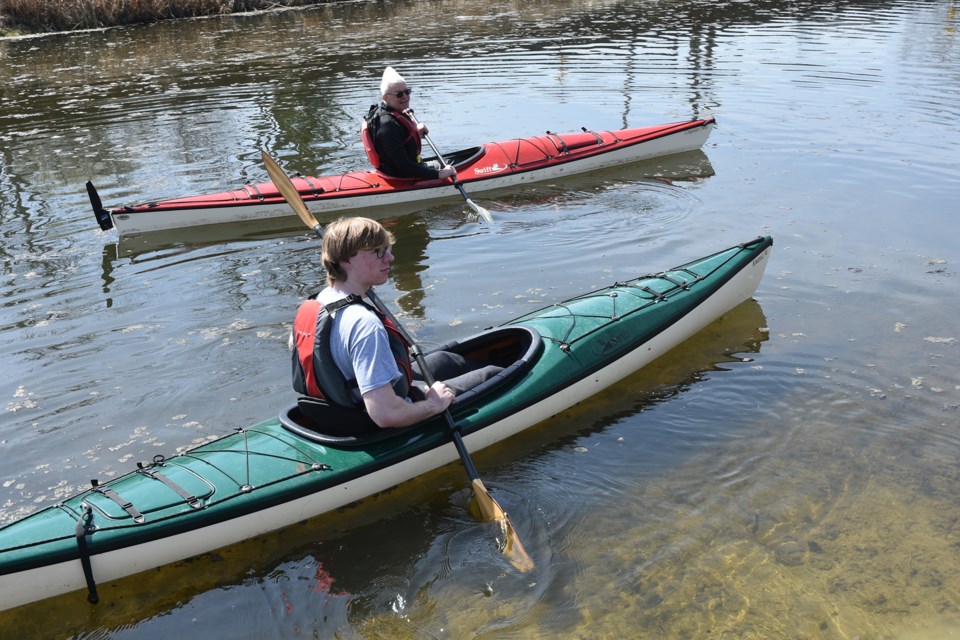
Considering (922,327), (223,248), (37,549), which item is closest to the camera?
(37,549)

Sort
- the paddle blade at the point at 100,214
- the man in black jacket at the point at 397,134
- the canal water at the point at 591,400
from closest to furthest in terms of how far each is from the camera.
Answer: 1. the canal water at the point at 591,400
2. the paddle blade at the point at 100,214
3. the man in black jacket at the point at 397,134

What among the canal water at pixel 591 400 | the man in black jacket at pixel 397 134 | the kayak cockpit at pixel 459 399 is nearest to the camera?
the canal water at pixel 591 400

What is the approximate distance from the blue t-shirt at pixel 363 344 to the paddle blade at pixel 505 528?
77 centimetres

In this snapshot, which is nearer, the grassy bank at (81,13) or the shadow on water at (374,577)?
the shadow on water at (374,577)

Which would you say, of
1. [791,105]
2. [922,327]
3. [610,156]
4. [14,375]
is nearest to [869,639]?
[922,327]

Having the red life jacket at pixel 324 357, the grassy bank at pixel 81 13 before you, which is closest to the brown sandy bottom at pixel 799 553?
the red life jacket at pixel 324 357

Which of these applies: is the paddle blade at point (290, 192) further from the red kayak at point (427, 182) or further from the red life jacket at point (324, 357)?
the red life jacket at point (324, 357)

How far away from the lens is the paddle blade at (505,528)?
3.68 metres

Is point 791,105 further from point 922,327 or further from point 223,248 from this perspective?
point 223,248

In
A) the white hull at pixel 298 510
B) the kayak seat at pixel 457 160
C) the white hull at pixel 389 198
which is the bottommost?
the white hull at pixel 298 510

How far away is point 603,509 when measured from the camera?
4051mm

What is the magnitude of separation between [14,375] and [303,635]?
3.05 metres

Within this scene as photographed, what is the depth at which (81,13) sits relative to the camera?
19625mm

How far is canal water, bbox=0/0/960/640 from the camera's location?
3531 mm
